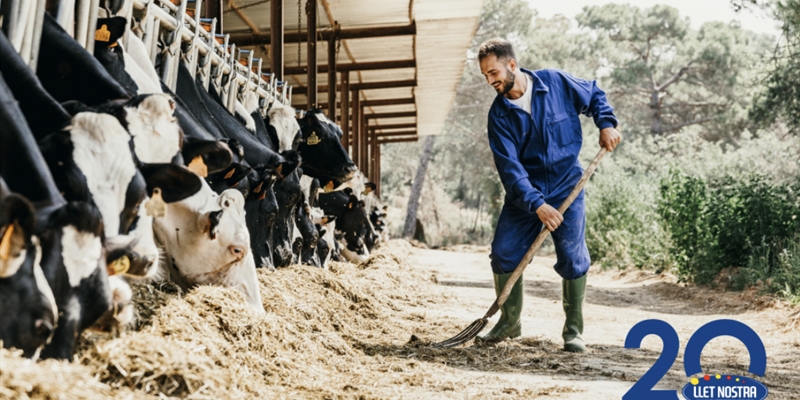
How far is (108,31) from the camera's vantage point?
404 centimetres

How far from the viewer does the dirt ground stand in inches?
105

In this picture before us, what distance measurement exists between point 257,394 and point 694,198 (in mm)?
12705

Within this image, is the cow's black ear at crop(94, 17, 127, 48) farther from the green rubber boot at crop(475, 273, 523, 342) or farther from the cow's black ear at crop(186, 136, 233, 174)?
the green rubber boot at crop(475, 273, 523, 342)

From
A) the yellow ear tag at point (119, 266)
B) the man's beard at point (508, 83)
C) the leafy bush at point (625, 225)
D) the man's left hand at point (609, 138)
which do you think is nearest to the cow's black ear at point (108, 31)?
the yellow ear tag at point (119, 266)

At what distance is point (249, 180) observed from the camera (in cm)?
532

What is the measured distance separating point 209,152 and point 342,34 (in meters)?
10.9

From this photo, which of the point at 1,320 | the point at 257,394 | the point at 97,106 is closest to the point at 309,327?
the point at 257,394

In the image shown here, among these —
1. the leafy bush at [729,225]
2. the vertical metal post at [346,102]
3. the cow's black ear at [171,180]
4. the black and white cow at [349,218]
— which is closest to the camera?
the cow's black ear at [171,180]

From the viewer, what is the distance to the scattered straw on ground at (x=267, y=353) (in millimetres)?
2596

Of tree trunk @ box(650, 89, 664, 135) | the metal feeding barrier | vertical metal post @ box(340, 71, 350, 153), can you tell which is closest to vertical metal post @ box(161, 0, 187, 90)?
the metal feeding barrier

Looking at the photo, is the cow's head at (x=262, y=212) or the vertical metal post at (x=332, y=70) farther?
the vertical metal post at (x=332, y=70)

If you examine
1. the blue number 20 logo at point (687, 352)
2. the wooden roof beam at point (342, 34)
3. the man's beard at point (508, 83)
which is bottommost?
the blue number 20 logo at point (687, 352)

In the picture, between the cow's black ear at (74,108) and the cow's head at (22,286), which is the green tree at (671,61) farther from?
the cow's head at (22,286)

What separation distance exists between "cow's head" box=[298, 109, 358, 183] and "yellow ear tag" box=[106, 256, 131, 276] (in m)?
4.65
